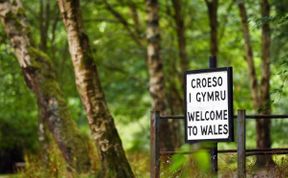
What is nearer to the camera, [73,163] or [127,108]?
[73,163]

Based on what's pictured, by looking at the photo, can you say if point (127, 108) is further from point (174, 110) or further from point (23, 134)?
point (23, 134)

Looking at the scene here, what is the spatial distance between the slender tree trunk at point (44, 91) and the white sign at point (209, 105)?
820cm

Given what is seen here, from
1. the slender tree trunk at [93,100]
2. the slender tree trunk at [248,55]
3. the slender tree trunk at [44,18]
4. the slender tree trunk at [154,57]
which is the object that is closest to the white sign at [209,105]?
the slender tree trunk at [93,100]

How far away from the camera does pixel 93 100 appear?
1419 centimetres

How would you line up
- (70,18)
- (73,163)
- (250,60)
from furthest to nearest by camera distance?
(250,60) < (73,163) < (70,18)

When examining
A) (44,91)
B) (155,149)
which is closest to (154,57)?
(44,91)

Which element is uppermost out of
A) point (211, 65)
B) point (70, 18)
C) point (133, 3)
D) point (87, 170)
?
point (133, 3)

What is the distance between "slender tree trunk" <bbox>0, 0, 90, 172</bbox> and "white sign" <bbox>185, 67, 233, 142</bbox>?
8200mm

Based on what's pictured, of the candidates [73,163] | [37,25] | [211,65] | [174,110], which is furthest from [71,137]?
[174,110]

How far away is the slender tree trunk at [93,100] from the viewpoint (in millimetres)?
13703

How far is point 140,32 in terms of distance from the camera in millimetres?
32062

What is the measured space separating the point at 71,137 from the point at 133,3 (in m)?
13.9

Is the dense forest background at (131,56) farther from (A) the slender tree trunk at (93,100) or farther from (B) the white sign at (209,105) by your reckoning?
(B) the white sign at (209,105)

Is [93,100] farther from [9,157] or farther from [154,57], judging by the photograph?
[9,157]
